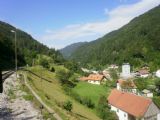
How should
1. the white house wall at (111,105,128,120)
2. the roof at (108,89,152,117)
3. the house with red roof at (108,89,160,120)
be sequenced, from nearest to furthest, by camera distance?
the house with red roof at (108,89,160,120), the roof at (108,89,152,117), the white house wall at (111,105,128,120)

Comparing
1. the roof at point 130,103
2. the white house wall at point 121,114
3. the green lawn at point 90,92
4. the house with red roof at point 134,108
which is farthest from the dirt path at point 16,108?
the green lawn at point 90,92

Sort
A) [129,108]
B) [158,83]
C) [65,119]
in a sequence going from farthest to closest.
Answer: [158,83] < [129,108] < [65,119]

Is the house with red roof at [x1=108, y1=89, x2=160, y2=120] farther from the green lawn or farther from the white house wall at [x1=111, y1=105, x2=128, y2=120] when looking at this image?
the green lawn

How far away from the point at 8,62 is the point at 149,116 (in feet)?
195

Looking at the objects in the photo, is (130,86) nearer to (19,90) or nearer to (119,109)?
(119,109)

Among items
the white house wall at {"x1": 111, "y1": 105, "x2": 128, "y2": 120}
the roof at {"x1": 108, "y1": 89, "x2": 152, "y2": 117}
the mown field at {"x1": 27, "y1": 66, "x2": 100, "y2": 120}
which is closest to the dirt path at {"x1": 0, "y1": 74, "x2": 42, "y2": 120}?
the mown field at {"x1": 27, "y1": 66, "x2": 100, "y2": 120}

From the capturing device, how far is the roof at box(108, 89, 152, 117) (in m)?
42.5

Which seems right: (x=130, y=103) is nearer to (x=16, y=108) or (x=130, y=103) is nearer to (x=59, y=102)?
(x=59, y=102)

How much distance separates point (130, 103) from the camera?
47.0m

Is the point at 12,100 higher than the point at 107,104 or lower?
higher

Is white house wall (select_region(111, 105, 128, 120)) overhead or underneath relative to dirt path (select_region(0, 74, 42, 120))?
underneath

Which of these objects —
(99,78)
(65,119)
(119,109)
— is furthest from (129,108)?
(99,78)

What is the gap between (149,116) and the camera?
42.5 meters

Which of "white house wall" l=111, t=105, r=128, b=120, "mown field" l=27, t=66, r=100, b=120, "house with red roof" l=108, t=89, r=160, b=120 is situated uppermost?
"mown field" l=27, t=66, r=100, b=120
